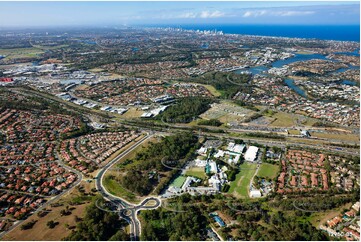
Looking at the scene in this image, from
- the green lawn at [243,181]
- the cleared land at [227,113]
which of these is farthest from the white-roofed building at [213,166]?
the cleared land at [227,113]

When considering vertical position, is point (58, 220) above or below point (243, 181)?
below

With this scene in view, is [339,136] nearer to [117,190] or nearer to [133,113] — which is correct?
[117,190]

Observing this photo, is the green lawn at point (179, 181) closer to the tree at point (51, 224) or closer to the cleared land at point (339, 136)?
the tree at point (51, 224)

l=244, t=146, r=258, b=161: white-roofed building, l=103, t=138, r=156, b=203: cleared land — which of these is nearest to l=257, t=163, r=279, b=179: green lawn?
l=244, t=146, r=258, b=161: white-roofed building

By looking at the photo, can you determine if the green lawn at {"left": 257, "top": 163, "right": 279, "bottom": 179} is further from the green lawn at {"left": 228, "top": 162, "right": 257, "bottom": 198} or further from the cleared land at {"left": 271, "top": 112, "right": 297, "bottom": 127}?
the cleared land at {"left": 271, "top": 112, "right": 297, "bottom": 127}

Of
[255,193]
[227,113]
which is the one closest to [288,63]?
[227,113]
